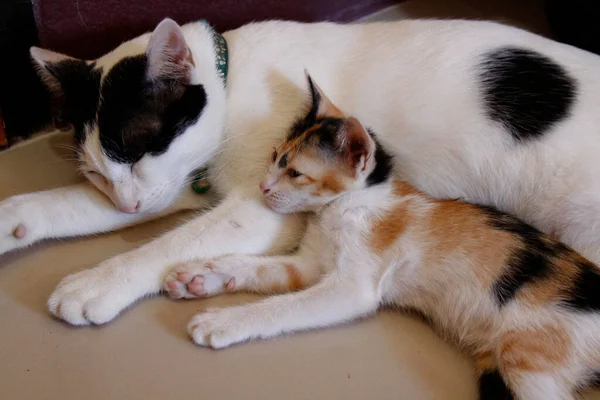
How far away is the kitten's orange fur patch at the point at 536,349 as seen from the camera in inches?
45.7

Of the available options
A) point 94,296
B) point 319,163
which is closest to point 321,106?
point 319,163

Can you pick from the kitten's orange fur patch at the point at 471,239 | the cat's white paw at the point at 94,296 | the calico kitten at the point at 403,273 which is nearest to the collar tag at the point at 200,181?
the calico kitten at the point at 403,273

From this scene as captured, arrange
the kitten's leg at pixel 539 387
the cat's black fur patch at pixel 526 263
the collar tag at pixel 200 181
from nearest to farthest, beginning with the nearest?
the kitten's leg at pixel 539 387, the cat's black fur patch at pixel 526 263, the collar tag at pixel 200 181

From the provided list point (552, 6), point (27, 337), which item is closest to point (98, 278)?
point (27, 337)

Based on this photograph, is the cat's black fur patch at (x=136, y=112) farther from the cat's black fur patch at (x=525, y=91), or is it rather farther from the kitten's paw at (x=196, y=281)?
the cat's black fur patch at (x=525, y=91)

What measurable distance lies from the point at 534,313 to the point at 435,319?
0.24 metres

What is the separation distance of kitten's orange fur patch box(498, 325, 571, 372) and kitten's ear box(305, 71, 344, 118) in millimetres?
637

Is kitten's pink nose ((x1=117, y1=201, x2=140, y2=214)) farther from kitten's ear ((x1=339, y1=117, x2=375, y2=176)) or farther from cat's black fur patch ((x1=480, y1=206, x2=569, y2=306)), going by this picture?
cat's black fur patch ((x1=480, y1=206, x2=569, y2=306))

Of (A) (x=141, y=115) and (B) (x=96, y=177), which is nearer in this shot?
(A) (x=141, y=115)

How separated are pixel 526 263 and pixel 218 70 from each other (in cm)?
88

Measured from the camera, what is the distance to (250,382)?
1.27 metres

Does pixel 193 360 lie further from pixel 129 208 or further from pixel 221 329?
pixel 129 208

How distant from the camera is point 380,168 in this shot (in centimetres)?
144

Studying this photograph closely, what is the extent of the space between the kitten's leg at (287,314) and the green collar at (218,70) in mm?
393
